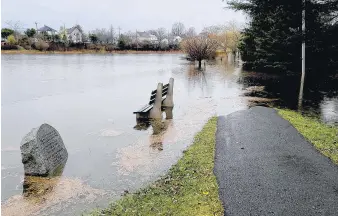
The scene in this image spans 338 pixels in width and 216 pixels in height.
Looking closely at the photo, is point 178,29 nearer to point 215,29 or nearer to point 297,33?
point 215,29

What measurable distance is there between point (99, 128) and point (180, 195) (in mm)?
5413

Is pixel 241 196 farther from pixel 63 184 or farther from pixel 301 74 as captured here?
pixel 301 74

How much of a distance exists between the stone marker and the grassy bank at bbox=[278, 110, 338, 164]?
571 centimetres

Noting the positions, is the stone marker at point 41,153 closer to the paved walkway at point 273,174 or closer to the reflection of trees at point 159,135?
the reflection of trees at point 159,135

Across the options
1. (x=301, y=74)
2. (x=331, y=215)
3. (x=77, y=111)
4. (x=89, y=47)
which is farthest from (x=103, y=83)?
(x=89, y=47)

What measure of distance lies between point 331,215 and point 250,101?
36.0ft

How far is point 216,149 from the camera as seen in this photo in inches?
317

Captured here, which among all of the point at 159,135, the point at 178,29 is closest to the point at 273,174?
the point at 159,135

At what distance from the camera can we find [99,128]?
34.3 ft

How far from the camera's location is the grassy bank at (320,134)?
7622 millimetres

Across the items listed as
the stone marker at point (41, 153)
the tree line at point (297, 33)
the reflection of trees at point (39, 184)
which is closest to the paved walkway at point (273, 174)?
the reflection of trees at point (39, 184)

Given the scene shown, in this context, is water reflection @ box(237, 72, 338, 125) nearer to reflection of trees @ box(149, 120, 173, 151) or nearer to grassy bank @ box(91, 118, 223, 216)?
reflection of trees @ box(149, 120, 173, 151)

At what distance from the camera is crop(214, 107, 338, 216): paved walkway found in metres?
5.05

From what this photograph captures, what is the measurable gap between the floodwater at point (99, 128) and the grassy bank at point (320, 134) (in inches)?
54.7
